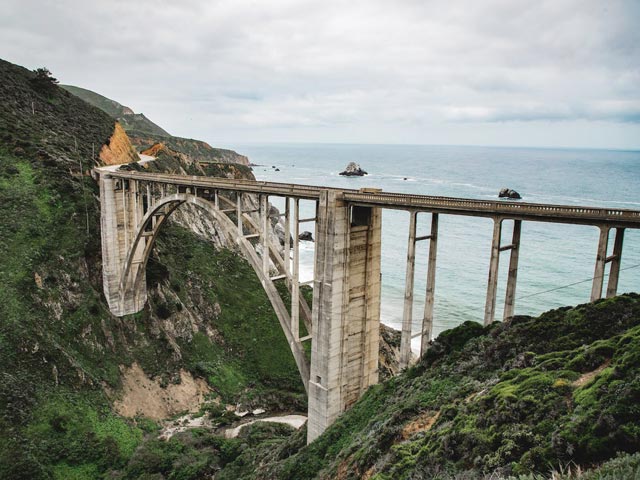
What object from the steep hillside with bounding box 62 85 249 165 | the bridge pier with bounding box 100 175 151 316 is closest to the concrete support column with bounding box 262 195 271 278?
the bridge pier with bounding box 100 175 151 316

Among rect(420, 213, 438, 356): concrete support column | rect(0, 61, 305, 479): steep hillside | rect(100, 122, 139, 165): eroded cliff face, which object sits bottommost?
rect(0, 61, 305, 479): steep hillside

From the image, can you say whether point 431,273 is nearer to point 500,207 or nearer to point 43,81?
point 500,207

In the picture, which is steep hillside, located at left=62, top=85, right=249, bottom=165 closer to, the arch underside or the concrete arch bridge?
the arch underside

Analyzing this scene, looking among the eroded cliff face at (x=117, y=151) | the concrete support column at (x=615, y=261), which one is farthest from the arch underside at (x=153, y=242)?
the eroded cliff face at (x=117, y=151)

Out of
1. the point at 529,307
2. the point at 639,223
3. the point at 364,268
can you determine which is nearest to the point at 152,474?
the point at 364,268

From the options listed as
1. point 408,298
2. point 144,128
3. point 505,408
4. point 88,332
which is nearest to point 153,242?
point 88,332

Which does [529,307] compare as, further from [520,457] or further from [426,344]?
[520,457]
